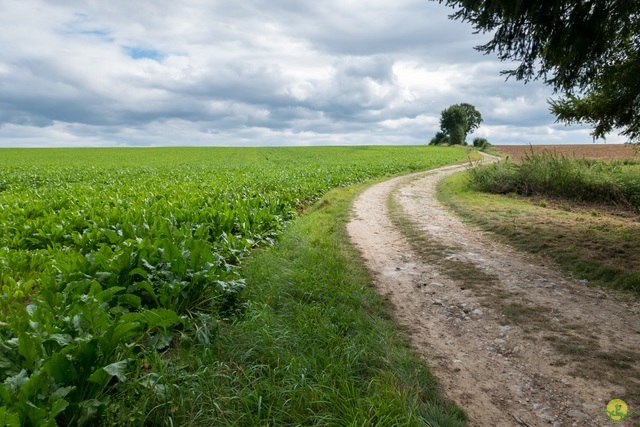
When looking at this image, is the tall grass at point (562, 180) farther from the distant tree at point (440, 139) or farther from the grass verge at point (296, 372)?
the distant tree at point (440, 139)

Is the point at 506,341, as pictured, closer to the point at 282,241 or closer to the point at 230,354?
the point at 230,354

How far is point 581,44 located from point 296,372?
304 inches

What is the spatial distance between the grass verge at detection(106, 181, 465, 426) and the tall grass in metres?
12.0

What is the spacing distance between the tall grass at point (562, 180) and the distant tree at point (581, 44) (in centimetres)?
436

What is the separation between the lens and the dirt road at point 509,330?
3.39 m

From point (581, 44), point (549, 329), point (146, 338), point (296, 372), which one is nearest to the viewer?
point (296, 372)

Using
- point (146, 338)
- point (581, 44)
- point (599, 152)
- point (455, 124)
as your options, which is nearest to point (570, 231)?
point (581, 44)

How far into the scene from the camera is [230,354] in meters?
3.90

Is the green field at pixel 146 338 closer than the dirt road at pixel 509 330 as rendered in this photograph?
Yes

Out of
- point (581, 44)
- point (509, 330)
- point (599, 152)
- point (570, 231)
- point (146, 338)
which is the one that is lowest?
point (509, 330)

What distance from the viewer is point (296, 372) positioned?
11.6 feet

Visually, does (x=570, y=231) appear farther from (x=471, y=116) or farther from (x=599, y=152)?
(x=471, y=116)

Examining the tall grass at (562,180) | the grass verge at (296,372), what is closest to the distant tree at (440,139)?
the tall grass at (562,180)

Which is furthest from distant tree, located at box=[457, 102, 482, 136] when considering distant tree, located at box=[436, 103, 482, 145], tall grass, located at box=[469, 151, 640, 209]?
tall grass, located at box=[469, 151, 640, 209]
